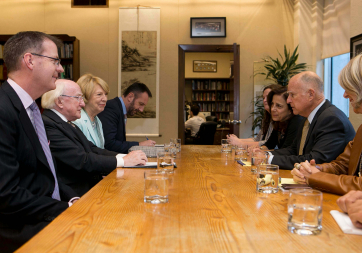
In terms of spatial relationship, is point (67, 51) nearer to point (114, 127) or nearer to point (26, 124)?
point (114, 127)

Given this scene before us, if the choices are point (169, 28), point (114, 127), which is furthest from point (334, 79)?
point (114, 127)

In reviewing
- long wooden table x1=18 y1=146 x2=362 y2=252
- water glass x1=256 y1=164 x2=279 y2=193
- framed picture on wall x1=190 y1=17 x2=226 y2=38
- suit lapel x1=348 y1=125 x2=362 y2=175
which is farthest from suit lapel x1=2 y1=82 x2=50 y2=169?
framed picture on wall x1=190 y1=17 x2=226 y2=38

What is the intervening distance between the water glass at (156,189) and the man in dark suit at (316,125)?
1.22 meters

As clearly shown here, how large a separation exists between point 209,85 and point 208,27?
419 centimetres

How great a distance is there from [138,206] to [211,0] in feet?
18.4

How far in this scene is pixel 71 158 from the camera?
205cm

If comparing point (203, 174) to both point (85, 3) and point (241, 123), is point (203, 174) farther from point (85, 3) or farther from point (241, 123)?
point (85, 3)

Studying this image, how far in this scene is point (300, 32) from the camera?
5.75 metres

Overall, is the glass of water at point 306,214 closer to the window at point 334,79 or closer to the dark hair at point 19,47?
the dark hair at point 19,47

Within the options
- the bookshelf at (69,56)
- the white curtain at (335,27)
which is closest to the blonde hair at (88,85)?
the bookshelf at (69,56)

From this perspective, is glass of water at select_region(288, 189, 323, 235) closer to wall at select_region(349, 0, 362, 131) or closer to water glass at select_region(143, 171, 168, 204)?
water glass at select_region(143, 171, 168, 204)

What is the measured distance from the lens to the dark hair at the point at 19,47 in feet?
5.66

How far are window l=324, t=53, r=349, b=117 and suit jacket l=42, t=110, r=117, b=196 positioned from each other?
4212mm

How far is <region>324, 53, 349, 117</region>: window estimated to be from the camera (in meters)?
5.11
